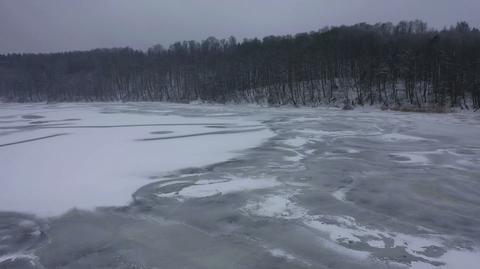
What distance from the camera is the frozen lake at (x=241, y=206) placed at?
5793 millimetres

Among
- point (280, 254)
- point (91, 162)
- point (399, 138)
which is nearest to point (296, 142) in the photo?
point (399, 138)

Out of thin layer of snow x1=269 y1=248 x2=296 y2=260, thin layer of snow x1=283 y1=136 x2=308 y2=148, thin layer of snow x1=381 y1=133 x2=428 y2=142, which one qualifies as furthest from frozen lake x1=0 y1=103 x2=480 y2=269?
thin layer of snow x1=381 y1=133 x2=428 y2=142

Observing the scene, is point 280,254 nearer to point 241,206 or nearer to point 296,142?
point 241,206

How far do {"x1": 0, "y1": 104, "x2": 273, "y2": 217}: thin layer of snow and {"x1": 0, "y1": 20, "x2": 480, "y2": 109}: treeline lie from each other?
31.4 m

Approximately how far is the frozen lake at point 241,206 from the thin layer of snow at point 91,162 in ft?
0.16

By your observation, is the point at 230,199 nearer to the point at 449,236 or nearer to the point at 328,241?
the point at 328,241

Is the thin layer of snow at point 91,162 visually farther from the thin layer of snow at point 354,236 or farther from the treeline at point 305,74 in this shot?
the treeline at point 305,74

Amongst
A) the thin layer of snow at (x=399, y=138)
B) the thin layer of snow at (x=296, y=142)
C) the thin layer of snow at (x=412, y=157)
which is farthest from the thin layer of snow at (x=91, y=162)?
the thin layer of snow at (x=412, y=157)

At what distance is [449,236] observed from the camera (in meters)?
6.45

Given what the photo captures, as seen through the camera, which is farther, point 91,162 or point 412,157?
point 412,157

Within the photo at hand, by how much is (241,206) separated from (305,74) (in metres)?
52.7

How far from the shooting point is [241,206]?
8023 mm

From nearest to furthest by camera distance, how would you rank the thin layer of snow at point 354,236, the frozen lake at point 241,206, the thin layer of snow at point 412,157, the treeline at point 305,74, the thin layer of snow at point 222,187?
1. the thin layer of snow at point 354,236
2. the frozen lake at point 241,206
3. the thin layer of snow at point 222,187
4. the thin layer of snow at point 412,157
5. the treeline at point 305,74

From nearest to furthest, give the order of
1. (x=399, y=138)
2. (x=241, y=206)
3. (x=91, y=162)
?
(x=241, y=206), (x=91, y=162), (x=399, y=138)
